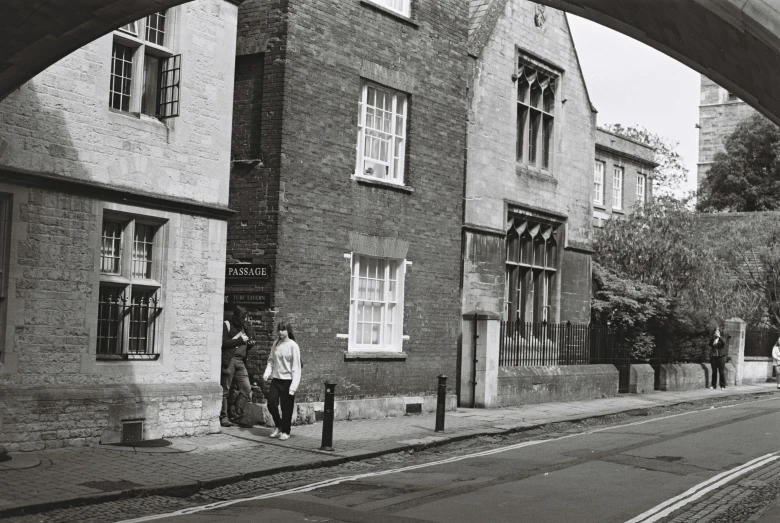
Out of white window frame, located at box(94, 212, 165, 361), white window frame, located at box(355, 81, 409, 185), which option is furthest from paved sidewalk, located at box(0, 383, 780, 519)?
white window frame, located at box(355, 81, 409, 185)

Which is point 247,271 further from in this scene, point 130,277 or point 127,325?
point 127,325

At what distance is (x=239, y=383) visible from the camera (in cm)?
1588

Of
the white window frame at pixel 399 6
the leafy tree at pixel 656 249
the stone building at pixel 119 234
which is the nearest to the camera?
the stone building at pixel 119 234

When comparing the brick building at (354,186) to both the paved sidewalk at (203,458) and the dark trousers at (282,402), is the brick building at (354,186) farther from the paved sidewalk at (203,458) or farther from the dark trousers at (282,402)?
the dark trousers at (282,402)

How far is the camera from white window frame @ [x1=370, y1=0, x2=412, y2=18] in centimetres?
1883

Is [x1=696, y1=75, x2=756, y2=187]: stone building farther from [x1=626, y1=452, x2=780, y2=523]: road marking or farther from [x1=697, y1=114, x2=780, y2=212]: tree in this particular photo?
[x1=626, y1=452, x2=780, y2=523]: road marking

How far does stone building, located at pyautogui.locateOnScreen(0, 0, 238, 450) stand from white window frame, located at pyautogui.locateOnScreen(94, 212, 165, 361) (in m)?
0.02

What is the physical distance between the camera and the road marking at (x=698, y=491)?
30.9 feet

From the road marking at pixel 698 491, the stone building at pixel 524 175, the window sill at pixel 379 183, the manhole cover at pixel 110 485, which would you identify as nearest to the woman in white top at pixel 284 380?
the manhole cover at pixel 110 485

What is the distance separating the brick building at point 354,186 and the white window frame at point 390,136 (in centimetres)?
3

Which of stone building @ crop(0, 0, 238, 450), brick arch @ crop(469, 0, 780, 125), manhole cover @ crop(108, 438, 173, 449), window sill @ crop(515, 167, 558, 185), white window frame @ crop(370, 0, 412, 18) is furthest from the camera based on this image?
window sill @ crop(515, 167, 558, 185)

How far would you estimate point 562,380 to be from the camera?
915 inches

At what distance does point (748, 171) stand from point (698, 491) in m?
55.2

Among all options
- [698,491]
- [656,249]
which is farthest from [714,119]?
[698,491]
